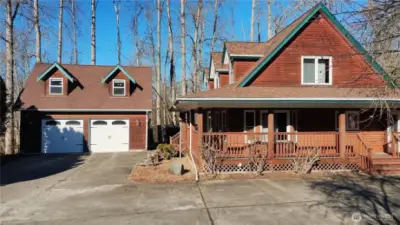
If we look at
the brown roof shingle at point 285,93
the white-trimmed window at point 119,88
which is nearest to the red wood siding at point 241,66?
the brown roof shingle at point 285,93

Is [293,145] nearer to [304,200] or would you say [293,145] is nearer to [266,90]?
[266,90]

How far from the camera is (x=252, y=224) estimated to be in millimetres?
6234

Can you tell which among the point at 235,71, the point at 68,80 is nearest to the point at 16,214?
the point at 235,71

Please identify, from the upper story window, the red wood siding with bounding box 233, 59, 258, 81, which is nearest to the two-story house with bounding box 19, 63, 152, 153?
the red wood siding with bounding box 233, 59, 258, 81

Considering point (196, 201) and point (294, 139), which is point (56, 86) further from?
point (196, 201)

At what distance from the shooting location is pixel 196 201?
7941mm

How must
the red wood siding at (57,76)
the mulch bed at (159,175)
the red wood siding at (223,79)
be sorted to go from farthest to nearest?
the red wood siding at (57,76) < the red wood siding at (223,79) < the mulch bed at (159,175)

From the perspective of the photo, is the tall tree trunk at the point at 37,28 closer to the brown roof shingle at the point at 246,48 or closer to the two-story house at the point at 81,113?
the two-story house at the point at 81,113

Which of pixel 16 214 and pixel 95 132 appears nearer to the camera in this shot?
pixel 16 214

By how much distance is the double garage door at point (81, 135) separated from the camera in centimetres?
1955

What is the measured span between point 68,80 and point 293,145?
643 inches

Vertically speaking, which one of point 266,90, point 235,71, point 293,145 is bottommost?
point 293,145

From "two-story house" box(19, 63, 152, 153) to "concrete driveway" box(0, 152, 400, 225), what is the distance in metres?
8.13

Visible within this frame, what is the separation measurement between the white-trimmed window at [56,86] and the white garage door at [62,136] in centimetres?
229
